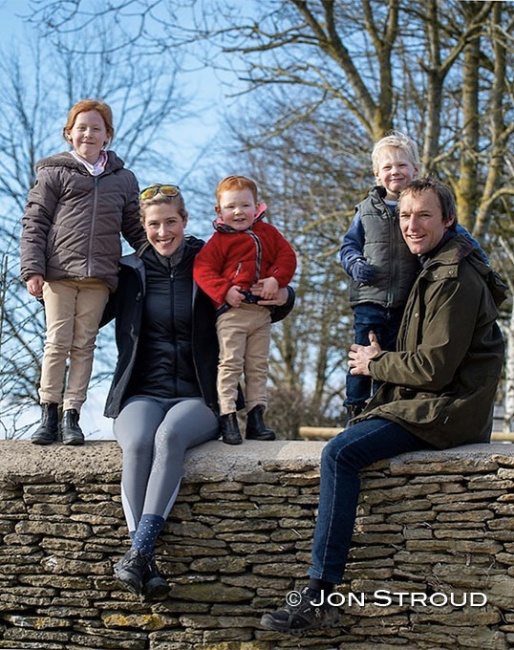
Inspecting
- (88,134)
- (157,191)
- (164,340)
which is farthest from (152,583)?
(88,134)

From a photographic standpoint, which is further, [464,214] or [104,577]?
[464,214]

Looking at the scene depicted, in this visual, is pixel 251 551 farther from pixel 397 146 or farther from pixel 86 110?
pixel 86 110

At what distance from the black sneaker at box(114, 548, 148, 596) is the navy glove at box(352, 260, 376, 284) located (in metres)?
1.78

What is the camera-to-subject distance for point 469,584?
4359 mm

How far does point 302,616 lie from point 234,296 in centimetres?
163

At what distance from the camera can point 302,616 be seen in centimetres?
413

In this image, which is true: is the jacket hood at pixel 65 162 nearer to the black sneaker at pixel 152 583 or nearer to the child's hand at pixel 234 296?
the child's hand at pixel 234 296

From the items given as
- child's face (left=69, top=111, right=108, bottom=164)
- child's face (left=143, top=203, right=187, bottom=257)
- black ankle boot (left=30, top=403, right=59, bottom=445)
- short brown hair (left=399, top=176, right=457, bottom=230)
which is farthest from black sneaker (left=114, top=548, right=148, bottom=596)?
child's face (left=69, top=111, right=108, bottom=164)

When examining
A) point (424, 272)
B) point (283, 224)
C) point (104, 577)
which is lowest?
point (104, 577)

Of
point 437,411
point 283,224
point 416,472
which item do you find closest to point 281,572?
point 416,472

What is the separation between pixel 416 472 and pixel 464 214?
26.5ft

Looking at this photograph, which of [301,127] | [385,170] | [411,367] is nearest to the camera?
[411,367]

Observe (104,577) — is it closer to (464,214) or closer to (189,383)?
(189,383)

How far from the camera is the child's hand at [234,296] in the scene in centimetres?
477
